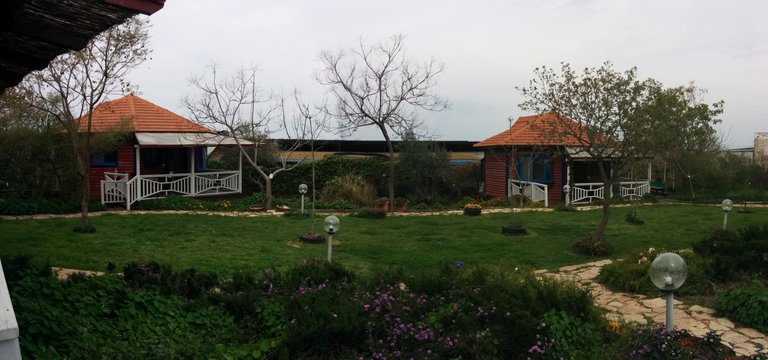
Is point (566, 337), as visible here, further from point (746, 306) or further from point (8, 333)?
point (8, 333)

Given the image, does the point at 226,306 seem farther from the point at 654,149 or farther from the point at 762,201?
the point at 762,201

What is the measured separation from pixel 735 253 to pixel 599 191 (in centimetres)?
1478

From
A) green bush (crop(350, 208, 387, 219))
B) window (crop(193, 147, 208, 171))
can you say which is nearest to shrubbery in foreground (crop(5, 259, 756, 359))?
green bush (crop(350, 208, 387, 219))

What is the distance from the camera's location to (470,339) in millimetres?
4406

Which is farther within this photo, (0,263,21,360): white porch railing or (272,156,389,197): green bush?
(272,156,389,197): green bush

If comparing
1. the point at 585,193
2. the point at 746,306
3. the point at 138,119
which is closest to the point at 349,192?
the point at 138,119

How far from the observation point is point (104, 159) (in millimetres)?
19016

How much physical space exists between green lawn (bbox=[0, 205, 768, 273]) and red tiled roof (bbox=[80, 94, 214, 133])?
4648 millimetres

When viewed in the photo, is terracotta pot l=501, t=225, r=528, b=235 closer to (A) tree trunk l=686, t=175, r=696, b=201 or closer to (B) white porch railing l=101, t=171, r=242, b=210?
(B) white porch railing l=101, t=171, r=242, b=210

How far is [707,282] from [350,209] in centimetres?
1170

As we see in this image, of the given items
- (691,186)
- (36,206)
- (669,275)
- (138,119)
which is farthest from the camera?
(691,186)

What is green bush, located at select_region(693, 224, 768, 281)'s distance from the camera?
7332 millimetres

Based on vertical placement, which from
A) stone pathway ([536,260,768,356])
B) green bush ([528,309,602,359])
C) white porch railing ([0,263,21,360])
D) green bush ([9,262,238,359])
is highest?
white porch railing ([0,263,21,360])

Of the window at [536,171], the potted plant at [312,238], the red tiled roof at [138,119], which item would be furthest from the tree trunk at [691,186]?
the red tiled roof at [138,119]
